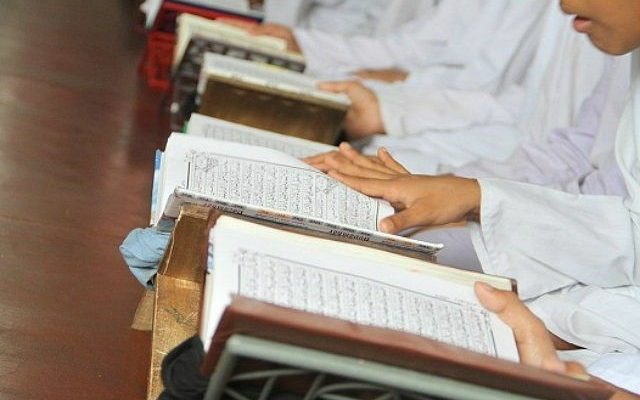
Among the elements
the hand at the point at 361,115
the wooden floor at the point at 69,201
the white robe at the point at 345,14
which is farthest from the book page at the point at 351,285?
the white robe at the point at 345,14

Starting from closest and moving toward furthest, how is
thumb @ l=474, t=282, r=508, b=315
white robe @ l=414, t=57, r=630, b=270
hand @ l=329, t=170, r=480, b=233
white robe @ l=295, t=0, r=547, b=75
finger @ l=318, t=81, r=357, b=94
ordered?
thumb @ l=474, t=282, r=508, b=315 < hand @ l=329, t=170, r=480, b=233 < white robe @ l=414, t=57, r=630, b=270 < finger @ l=318, t=81, r=357, b=94 < white robe @ l=295, t=0, r=547, b=75

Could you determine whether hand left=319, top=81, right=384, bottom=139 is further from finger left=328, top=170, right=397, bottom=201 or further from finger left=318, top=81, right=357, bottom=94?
finger left=328, top=170, right=397, bottom=201

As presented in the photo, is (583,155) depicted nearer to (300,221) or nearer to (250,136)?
(250,136)

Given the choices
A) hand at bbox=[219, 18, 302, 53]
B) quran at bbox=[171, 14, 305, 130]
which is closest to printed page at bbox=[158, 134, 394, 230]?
quran at bbox=[171, 14, 305, 130]

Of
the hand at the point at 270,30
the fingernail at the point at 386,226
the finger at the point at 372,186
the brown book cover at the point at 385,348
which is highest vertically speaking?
the brown book cover at the point at 385,348

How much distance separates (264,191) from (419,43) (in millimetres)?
1474

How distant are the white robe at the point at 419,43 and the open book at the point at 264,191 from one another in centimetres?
122

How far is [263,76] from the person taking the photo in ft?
6.81

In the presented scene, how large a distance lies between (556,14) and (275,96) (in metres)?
0.76

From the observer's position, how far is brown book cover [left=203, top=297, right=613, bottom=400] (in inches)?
34.9

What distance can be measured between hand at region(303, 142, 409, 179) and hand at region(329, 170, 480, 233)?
3cm

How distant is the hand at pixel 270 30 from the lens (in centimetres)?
262

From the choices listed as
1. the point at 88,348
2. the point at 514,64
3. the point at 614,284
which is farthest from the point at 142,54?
the point at 614,284

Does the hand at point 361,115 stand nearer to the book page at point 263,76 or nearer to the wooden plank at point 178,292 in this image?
the book page at point 263,76
